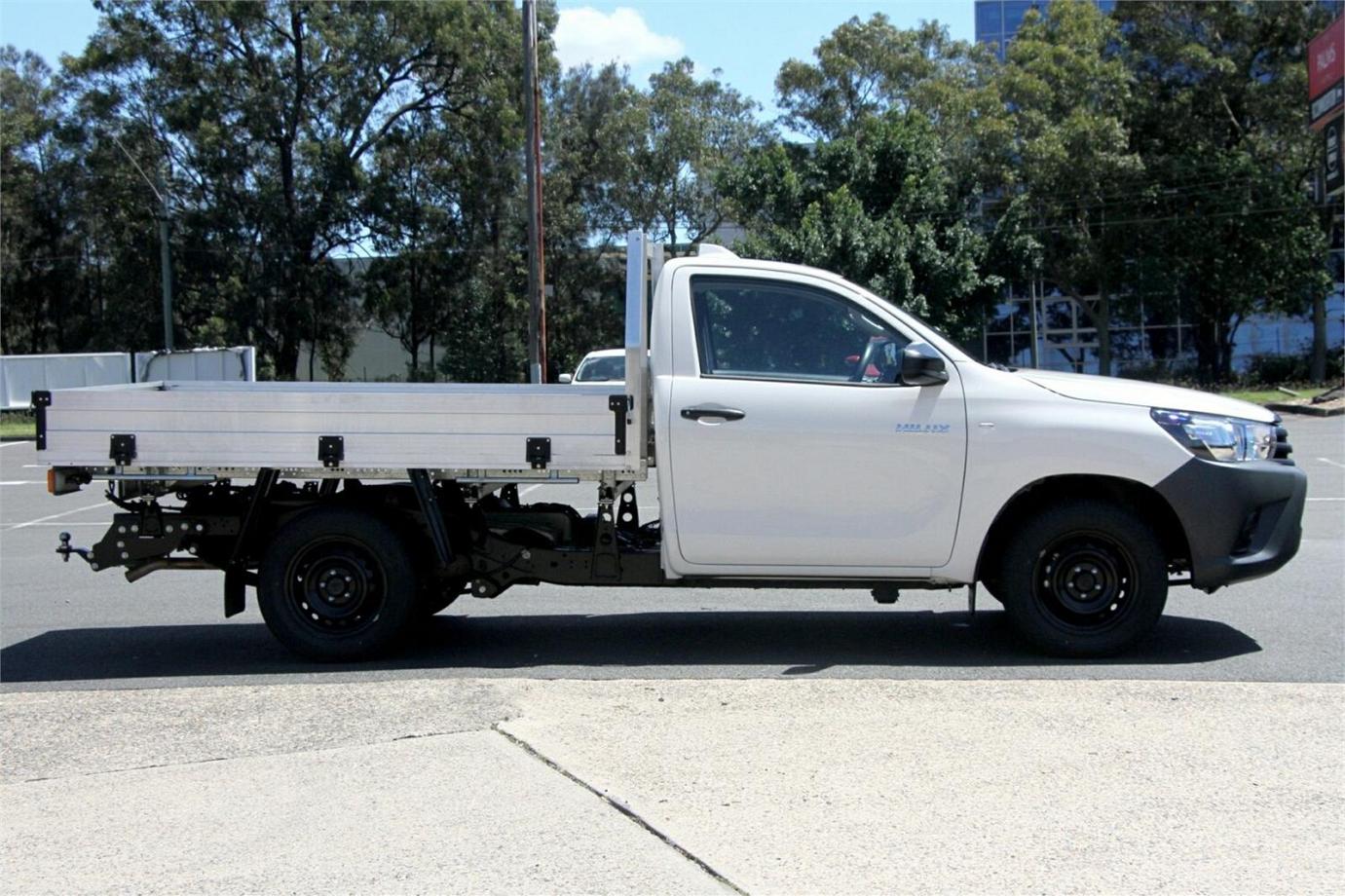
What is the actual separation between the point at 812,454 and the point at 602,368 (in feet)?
37.9

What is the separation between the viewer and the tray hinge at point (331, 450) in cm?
663

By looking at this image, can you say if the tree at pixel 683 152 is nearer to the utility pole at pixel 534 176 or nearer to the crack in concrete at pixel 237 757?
the utility pole at pixel 534 176

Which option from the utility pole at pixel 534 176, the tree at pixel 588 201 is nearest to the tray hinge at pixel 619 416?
the utility pole at pixel 534 176

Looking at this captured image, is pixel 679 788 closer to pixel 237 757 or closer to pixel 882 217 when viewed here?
pixel 237 757

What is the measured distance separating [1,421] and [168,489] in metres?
33.5

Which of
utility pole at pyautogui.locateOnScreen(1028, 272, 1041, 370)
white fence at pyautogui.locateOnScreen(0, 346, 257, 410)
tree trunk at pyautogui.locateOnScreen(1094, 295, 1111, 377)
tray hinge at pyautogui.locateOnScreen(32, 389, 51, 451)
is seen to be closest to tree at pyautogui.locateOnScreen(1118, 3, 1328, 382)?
tree trunk at pyautogui.locateOnScreen(1094, 295, 1111, 377)

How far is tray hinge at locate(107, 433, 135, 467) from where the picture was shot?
6652mm

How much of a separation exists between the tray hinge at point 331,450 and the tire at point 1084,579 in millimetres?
3548

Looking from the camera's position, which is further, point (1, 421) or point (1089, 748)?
point (1, 421)

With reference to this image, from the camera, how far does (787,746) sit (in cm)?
535

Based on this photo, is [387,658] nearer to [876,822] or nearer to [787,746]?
[787,746]

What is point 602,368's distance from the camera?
17922 mm

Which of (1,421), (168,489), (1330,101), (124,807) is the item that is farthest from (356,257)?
(124,807)

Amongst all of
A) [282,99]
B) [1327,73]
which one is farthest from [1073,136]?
[282,99]
